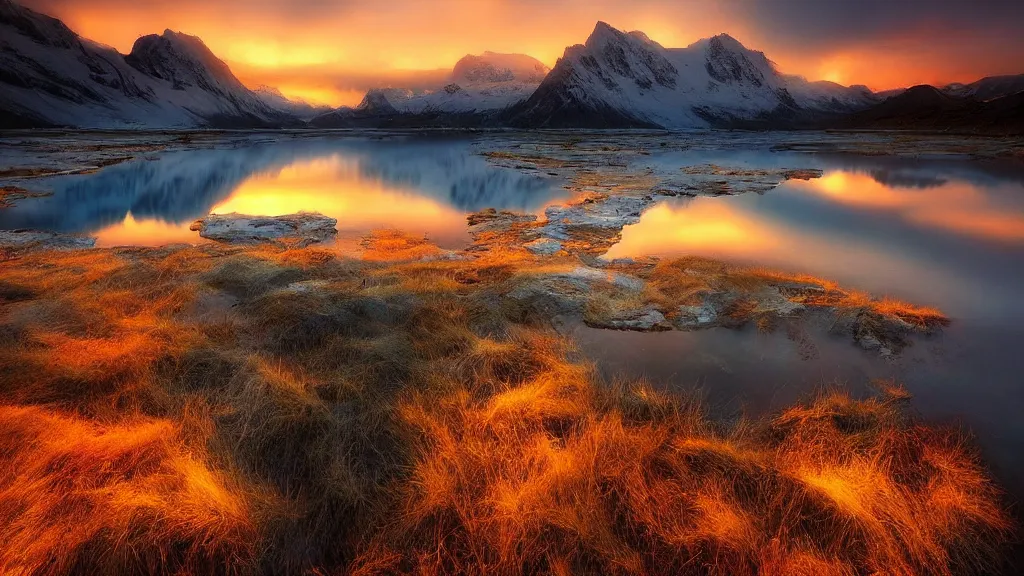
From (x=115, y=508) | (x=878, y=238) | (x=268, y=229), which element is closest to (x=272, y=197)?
(x=268, y=229)

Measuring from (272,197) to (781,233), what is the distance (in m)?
25.0

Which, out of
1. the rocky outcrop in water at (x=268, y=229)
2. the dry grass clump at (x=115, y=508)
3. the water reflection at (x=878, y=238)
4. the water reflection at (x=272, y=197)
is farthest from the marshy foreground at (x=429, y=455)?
the water reflection at (x=272, y=197)

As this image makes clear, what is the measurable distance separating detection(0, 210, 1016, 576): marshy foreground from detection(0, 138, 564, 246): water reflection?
337 inches

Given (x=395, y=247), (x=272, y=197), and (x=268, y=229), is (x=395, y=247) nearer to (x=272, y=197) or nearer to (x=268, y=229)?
(x=268, y=229)

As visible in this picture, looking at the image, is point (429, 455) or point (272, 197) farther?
point (272, 197)

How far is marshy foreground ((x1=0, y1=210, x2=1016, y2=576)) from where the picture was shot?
11.6 feet

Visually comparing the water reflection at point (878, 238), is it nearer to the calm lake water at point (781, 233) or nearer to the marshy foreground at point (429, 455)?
the calm lake water at point (781, 233)

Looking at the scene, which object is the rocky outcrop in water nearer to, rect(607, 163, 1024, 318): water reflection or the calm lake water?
the calm lake water

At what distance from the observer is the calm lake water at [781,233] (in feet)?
20.6

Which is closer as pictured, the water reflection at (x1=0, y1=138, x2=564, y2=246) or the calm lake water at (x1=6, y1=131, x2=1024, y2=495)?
the calm lake water at (x1=6, y1=131, x2=1024, y2=495)

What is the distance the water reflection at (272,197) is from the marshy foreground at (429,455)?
856cm

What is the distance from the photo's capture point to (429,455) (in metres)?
4.52

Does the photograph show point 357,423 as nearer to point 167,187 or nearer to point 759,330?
point 759,330

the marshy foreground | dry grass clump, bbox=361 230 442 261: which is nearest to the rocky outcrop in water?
dry grass clump, bbox=361 230 442 261
